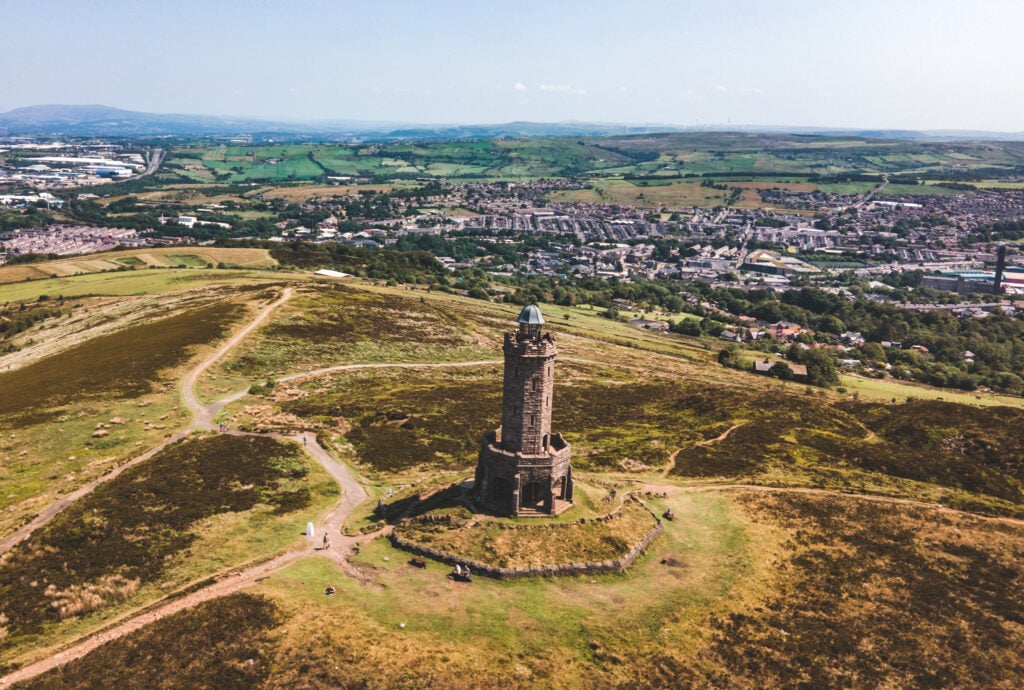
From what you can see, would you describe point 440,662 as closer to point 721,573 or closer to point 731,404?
point 721,573

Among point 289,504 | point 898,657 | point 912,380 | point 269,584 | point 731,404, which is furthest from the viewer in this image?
point 912,380

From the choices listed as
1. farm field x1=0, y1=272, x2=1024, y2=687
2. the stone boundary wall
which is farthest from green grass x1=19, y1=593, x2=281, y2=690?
the stone boundary wall

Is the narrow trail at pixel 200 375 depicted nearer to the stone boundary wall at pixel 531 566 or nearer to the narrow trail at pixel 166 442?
the narrow trail at pixel 166 442

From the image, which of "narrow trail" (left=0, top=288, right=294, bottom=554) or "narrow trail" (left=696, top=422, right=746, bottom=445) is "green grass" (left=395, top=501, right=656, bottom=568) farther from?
"narrow trail" (left=696, top=422, right=746, bottom=445)

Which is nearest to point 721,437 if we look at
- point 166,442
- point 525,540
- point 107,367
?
point 525,540

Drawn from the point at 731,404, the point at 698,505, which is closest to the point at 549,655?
the point at 698,505

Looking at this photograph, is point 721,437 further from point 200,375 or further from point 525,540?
point 200,375

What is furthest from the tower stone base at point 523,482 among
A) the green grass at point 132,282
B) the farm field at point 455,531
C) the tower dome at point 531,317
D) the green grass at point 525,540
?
the green grass at point 132,282
